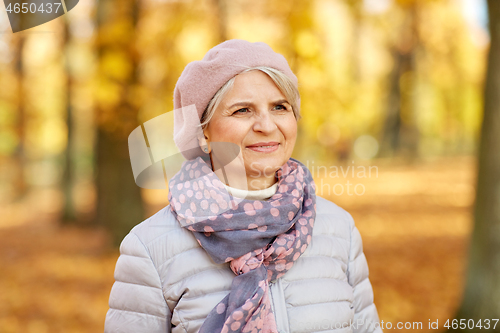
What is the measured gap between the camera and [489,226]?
3689 millimetres

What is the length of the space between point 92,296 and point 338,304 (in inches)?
185

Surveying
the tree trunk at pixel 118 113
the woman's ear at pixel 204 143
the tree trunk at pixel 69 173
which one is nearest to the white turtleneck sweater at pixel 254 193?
the woman's ear at pixel 204 143

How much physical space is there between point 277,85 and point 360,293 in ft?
3.56

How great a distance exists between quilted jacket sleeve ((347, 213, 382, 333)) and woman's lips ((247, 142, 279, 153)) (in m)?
0.60

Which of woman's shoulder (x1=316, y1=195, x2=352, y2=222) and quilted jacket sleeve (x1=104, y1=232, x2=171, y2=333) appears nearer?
quilted jacket sleeve (x1=104, y1=232, x2=171, y2=333)

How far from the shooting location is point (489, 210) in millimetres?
3707

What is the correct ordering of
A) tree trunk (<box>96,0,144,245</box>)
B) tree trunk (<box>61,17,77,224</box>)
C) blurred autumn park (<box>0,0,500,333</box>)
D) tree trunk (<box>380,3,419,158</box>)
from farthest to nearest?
tree trunk (<box>380,3,419,158</box>) < tree trunk (<box>61,17,77,224</box>) < tree trunk (<box>96,0,144,245</box>) < blurred autumn park (<box>0,0,500,333</box>)

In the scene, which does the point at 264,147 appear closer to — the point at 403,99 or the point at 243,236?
the point at 243,236

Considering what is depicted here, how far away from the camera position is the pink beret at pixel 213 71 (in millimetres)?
1778

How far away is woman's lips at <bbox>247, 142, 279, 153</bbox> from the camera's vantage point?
1822mm

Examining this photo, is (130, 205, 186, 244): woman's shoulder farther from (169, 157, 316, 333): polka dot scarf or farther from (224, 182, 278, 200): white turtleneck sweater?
(224, 182, 278, 200): white turtleneck sweater

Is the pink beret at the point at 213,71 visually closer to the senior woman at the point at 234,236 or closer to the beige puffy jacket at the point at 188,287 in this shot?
the senior woman at the point at 234,236

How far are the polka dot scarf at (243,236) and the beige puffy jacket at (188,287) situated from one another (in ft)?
0.20

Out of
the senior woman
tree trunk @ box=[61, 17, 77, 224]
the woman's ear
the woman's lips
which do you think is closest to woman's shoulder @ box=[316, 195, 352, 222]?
the senior woman
